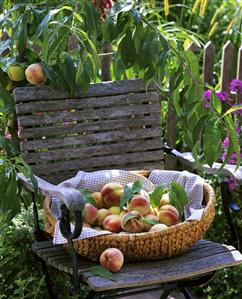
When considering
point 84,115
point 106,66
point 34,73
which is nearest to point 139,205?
point 84,115

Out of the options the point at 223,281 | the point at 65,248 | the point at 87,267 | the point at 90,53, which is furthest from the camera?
the point at 223,281

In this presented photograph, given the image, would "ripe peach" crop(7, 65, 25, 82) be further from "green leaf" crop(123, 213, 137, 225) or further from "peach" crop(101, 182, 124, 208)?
"green leaf" crop(123, 213, 137, 225)

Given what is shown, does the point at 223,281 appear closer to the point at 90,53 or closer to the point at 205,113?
the point at 205,113

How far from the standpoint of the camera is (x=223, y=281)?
3.21 m

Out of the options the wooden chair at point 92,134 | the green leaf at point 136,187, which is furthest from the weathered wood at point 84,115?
the green leaf at point 136,187

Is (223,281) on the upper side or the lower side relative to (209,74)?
lower

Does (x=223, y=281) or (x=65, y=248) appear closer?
(x=65, y=248)

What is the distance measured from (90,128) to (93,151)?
0.10m

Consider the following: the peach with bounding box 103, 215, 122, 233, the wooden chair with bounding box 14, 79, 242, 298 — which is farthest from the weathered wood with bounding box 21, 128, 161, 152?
the peach with bounding box 103, 215, 122, 233

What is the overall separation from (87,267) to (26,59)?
102 centimetres

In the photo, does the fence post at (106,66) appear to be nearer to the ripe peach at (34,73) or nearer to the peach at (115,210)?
the ripe peach at (34,73)

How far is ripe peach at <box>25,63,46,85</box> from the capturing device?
9.09 ft

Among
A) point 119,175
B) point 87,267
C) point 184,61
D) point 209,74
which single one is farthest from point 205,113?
point 209,74

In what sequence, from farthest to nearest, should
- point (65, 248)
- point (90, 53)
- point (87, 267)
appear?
point (90, 53)
point (65, 248)
point (87, 267)
